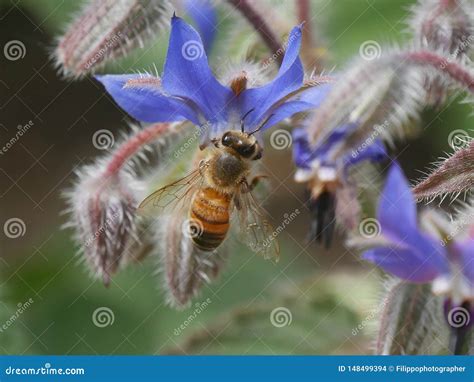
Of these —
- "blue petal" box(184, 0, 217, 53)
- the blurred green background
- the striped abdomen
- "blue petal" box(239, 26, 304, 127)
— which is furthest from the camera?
the blurred green background

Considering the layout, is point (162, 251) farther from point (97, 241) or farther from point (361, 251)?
point (361, 251)

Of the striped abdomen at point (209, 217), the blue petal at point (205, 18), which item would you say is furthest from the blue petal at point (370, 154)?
the blue petal at point (205, 18)

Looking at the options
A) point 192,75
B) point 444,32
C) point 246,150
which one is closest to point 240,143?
point 246,150

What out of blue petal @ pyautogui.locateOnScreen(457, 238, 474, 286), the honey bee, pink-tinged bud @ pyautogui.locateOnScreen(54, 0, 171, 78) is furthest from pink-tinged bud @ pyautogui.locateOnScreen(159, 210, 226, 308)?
blue petal @ pyautogui.locateOnScreen(457, 238, 474, 286)

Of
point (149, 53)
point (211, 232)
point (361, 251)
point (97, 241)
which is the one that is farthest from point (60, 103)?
point (361, 251)

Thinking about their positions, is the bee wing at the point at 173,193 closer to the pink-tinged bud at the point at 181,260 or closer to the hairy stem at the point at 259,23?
the pink-tinged bud at the point at 181,260

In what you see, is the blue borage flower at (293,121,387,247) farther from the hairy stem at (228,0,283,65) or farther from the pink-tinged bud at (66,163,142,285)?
the pink-tinged bud at (66,163,142,285)
